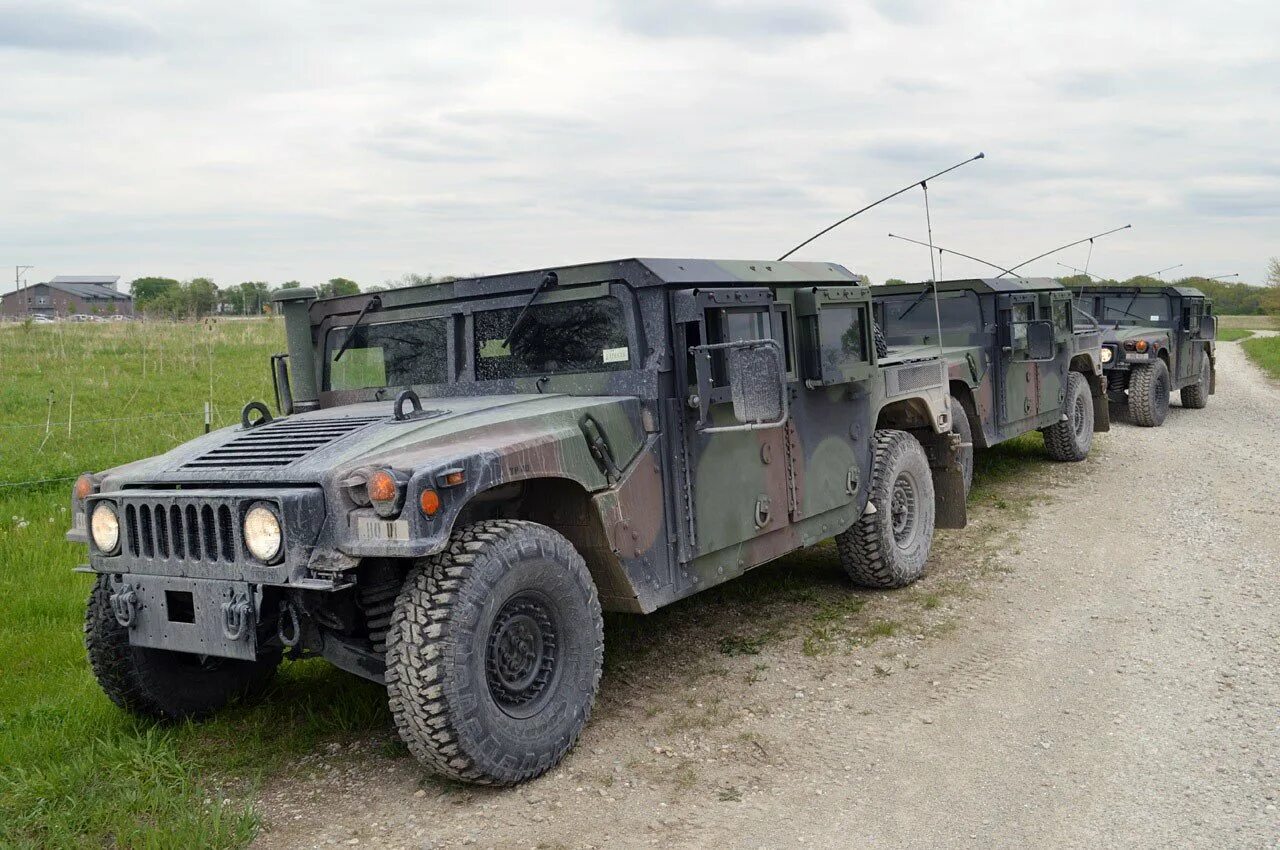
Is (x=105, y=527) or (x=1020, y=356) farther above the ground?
(x=1020, y=356)

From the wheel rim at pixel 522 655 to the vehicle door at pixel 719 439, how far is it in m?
0.84

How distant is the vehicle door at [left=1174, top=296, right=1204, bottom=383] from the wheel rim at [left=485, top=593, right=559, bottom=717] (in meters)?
12.6

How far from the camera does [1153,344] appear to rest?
43.2 ft

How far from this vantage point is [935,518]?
23.2ft

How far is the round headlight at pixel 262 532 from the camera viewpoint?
3576mm

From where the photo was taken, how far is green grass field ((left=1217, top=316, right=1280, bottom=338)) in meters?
48.8

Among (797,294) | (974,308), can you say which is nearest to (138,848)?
(797,294)

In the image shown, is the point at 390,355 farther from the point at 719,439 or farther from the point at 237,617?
the point at 237,617

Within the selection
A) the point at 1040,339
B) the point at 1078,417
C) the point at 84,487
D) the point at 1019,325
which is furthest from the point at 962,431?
the point at 84,487

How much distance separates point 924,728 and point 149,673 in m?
3.03

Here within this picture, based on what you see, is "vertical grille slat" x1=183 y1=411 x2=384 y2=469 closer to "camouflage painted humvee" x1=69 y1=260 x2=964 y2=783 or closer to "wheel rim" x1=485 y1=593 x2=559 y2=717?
"camouflage painted humvee" x1=69 y1=260 x2=964 y2=783

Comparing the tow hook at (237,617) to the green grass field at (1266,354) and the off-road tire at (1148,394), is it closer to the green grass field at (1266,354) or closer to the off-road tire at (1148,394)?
the off-road tire at (1148,394)

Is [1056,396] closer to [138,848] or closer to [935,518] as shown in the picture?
[935,518]

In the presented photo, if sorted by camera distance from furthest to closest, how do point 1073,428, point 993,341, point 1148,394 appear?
point 1148,394 < point 1073,428 < point 993,341
